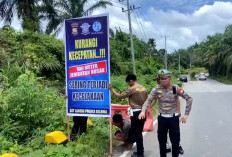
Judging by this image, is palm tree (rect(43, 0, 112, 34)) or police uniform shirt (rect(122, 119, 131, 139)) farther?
palm tree (rect(43, 0, 112, 34))

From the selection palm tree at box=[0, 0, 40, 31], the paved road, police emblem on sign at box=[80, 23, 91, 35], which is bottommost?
the paved road

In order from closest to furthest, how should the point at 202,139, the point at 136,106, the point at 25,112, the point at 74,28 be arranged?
the point at 136,106, the point at 74,28, the point at 25,112, the point at 202,139

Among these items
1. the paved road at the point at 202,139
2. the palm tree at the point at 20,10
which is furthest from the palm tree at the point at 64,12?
the paved road at the point at 202,139

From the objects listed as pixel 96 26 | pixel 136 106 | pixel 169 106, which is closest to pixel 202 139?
pixel 136 106

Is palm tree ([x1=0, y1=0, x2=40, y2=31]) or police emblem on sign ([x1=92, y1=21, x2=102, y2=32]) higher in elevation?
palm tree ([x1=0, y1=0, x2=40, y2=31])

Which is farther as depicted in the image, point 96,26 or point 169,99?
point 96,26

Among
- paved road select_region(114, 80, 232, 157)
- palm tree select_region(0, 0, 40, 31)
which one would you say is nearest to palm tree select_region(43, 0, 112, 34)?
palm tree select_region(0, 0, 40, 31)

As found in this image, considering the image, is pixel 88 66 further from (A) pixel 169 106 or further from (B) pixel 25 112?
(A) pixel 169 106

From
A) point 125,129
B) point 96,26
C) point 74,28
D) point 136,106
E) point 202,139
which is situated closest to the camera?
point 136,106

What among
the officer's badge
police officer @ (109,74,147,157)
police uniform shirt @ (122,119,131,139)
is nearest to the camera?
police officer @ (109,74,147,157)

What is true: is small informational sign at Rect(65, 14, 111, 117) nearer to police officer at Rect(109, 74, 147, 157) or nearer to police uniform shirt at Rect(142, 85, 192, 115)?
police officer at Rect(109, 74, 147, 157)

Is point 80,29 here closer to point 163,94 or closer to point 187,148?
point 163,94

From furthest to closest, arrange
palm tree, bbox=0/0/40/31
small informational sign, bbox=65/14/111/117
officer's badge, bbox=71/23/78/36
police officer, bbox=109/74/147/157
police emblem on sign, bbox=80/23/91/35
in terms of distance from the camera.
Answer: palm tree, bbox=0/0/40/31, officer's badge, bbox=71/23/78/36, police emblem on sign, bbox=80/23/91/35, small informational sign, bbox=65/14/111/117, police officer, bbox=109/74/147/157

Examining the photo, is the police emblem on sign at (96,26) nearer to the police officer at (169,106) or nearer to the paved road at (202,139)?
the police officer at (169,106)
